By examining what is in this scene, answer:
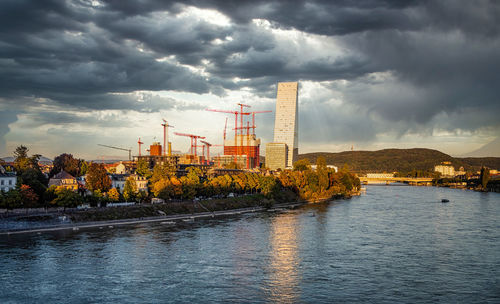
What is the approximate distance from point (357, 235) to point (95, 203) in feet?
168

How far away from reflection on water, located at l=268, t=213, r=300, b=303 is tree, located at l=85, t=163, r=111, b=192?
133 ft

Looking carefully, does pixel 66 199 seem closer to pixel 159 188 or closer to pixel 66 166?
pixel 159 188

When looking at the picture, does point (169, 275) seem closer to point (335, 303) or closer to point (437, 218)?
point (335, 303)

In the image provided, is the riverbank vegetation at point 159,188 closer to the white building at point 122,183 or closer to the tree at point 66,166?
the tree at point 66,166

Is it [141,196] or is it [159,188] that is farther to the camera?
[159,188]

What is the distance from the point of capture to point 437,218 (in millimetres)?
91750

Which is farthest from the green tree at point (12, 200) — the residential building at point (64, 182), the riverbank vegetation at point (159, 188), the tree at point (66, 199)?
the residential building at point (64, 182)

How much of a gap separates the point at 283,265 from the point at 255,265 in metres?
3.24

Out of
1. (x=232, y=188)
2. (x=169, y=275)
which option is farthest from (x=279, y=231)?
(x=232, y=188)

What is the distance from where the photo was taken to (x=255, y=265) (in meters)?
49.0

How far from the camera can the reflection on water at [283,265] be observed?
38.5 metres

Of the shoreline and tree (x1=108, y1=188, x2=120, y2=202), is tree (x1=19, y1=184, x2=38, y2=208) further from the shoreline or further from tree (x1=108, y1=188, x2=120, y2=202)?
tree (x1=108, y1=188, x2=120, y2=202)

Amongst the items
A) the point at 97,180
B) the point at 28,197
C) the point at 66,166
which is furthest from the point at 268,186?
the point at 28,197

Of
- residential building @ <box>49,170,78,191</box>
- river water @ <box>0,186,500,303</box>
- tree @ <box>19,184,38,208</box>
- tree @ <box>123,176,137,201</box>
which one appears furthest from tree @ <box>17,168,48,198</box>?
river water @ <box>0,186,500,303</box>
